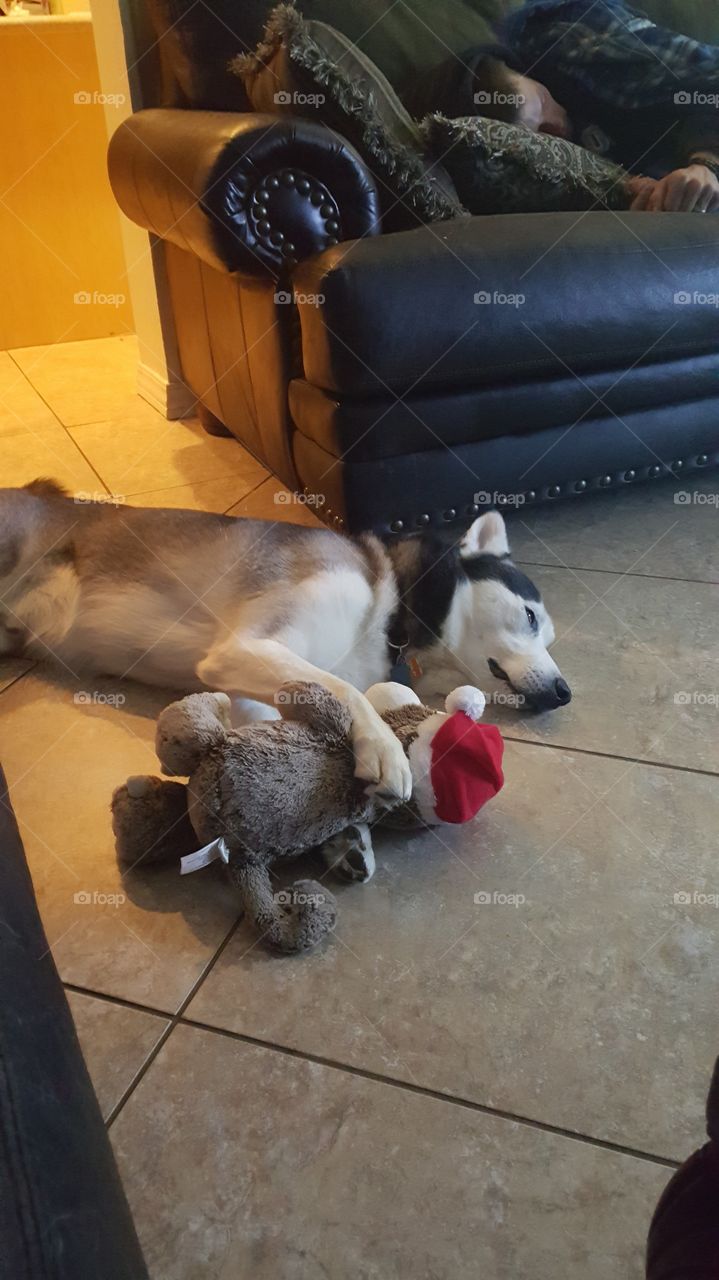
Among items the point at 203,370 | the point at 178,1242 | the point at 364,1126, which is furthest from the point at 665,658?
the point at 203,370

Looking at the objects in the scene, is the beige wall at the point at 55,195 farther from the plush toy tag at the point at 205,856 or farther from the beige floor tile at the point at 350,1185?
the beige floor tile at the point at 350,1185

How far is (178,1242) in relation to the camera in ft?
2.97

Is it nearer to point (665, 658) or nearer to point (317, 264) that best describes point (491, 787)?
point (665, 658)

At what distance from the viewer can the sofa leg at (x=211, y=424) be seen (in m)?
3.15

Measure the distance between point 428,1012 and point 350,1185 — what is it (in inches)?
9.5

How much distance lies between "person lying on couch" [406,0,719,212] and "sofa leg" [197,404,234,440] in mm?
1156

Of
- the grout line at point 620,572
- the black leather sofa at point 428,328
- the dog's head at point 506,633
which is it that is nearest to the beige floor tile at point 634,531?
the grout line at point 620,572

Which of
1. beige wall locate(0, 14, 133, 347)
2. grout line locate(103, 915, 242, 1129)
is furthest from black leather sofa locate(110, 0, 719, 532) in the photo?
beige wall locate(0, 14, 133, 347)

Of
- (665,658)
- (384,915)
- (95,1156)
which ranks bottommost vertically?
(665,658)

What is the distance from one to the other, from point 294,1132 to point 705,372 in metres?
2.21

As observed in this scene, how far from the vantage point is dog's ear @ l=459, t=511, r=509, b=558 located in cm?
186

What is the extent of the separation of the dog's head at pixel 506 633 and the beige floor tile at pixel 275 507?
0.70 metres

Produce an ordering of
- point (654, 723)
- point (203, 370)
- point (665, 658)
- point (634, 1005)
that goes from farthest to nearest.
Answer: point (203, 370) → point (665, 658) → point (654, 723) → point (634, 1005)

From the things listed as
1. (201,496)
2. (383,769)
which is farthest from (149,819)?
(201,496)
